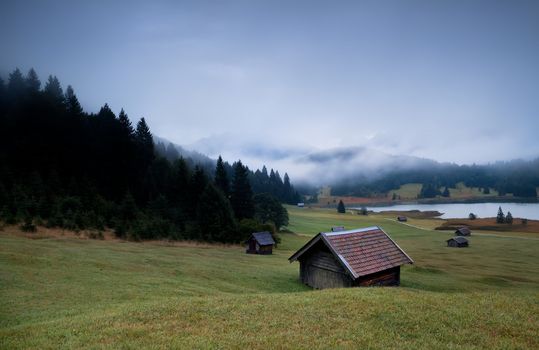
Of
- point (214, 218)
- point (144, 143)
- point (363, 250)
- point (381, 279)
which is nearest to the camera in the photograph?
point (363, 250)

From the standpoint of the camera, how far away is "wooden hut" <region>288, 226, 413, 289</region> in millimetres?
25078

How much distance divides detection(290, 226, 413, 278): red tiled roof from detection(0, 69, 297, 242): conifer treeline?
36.4 metres

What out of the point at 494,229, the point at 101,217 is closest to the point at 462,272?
the point at 101,217

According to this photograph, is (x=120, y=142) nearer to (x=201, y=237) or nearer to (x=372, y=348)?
(x=201, y=237)

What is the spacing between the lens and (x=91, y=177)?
211 feet

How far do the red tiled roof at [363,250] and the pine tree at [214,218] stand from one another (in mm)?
35130

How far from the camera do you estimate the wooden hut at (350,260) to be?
25078mm

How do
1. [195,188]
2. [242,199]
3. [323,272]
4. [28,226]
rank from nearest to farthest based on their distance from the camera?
[323,272]
[28,226]
[195,188]
[242,199]

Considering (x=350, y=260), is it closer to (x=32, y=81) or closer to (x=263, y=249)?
(x=263, y=249)

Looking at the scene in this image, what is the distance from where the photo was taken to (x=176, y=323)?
469 inches

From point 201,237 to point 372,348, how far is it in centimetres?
5355

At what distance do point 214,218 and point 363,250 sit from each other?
4129cm

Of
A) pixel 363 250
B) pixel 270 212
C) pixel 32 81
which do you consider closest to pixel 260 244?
pixel 363 250

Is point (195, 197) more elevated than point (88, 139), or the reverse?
point (88, 139)
